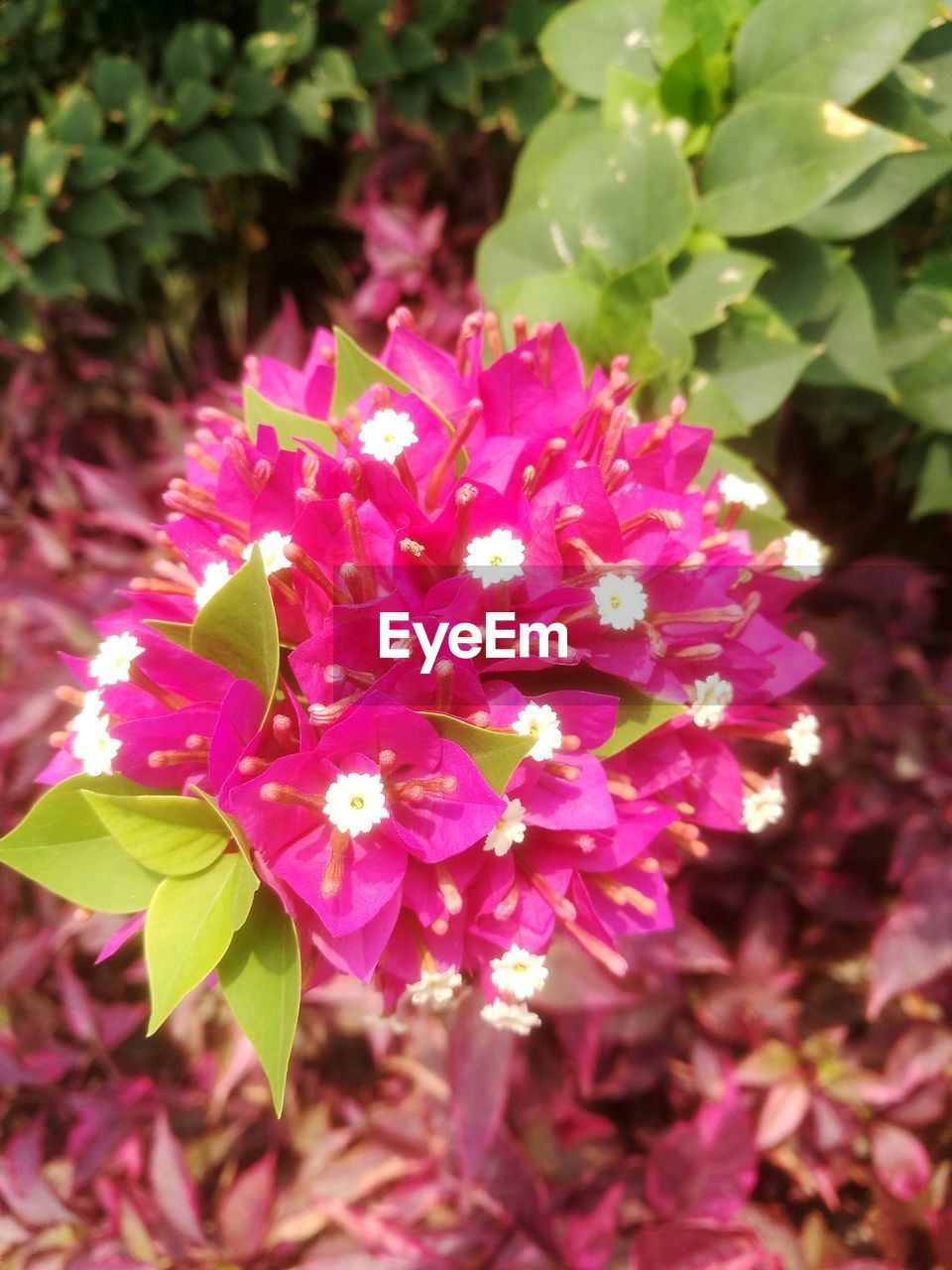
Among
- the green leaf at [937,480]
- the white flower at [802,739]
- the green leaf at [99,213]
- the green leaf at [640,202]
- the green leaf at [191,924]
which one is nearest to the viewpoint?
the green leaf at [191,924]

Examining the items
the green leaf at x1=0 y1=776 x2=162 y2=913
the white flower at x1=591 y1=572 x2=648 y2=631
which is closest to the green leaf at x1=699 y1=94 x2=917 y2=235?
the white flower at x1=591 y1=572 x2=648 y2=631

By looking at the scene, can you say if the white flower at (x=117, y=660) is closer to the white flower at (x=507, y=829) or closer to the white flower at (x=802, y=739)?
the white flower at (x=507, y=829)

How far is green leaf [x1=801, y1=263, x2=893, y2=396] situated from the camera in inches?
27.2

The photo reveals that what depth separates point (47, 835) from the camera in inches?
16.8

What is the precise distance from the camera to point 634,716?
1.48 ft

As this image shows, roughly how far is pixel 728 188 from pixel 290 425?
14.5 inches

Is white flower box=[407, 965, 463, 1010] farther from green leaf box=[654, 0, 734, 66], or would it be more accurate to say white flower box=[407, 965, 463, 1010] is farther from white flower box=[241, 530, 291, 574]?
green leaf box=[654, 0, 734, 66]

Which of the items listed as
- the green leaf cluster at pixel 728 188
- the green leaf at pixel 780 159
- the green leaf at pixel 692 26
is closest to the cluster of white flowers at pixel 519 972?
the green leaf cluster at pixel 728 188

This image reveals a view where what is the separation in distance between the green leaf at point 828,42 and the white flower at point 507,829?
52 cm

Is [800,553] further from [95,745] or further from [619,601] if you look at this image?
[95,745]

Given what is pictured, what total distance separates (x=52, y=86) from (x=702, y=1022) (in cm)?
124

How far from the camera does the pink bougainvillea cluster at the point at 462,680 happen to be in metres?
0.41

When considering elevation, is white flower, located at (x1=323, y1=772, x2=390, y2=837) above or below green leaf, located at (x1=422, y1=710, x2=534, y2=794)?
below

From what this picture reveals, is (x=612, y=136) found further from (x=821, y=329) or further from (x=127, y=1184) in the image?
(x=127, y=1184)
